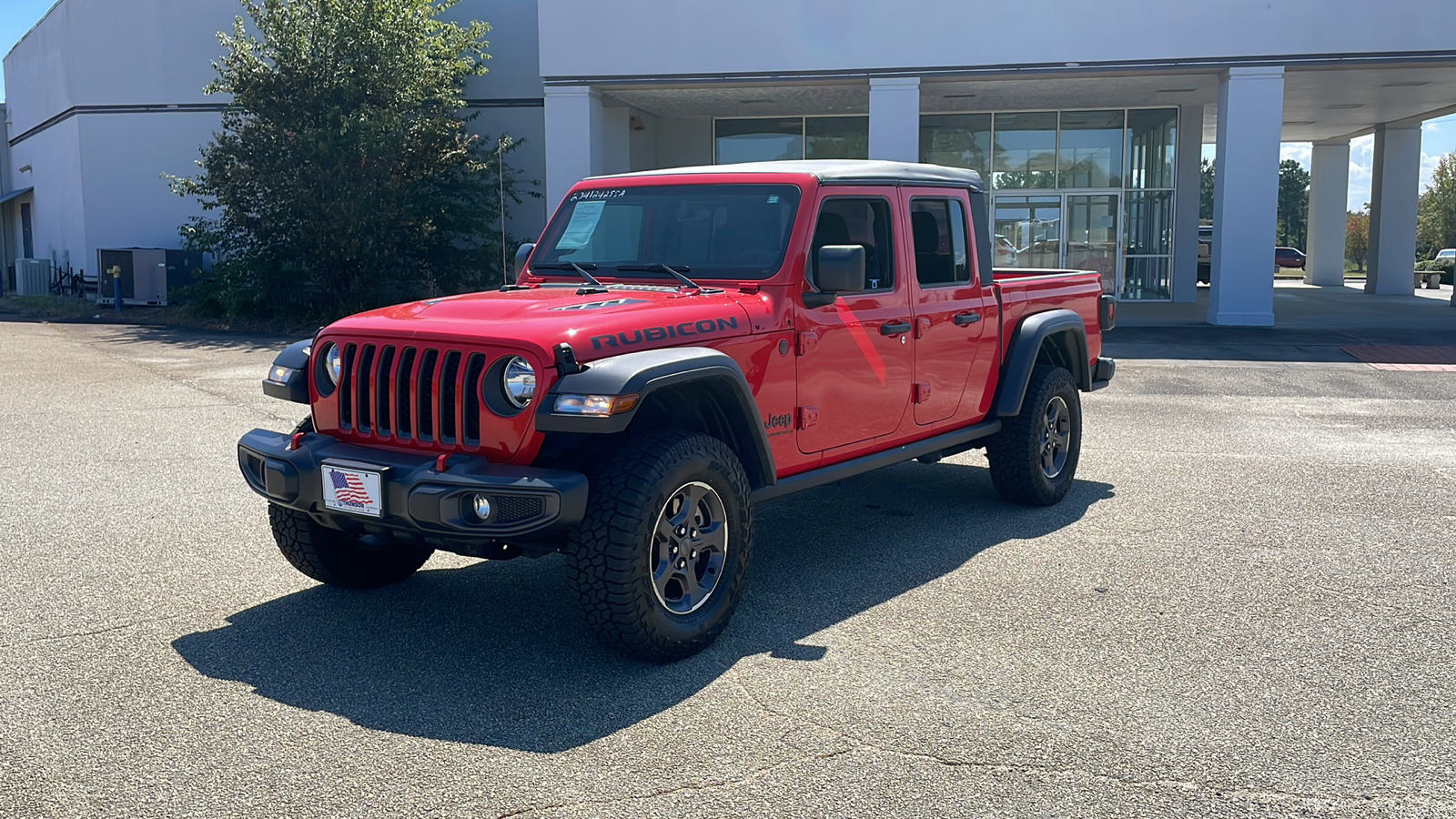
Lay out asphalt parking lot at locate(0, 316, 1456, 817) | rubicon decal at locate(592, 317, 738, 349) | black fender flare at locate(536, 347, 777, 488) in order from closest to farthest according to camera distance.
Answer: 1. asphalt parking lot at locate(0, 316, 1456, 817)
2. black fender flare at locate(536, 347, 777, 488)
3. rubicon decal at locate(592, 317, 738, 349)

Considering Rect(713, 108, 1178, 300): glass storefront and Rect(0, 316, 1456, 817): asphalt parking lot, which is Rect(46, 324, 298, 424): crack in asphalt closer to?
Rect(0, 316, 1456, 817): asphalt parking lot

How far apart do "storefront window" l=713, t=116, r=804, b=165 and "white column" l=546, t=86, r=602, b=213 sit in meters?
5.62

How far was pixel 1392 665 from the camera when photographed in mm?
4676

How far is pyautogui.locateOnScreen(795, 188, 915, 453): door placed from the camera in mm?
5590

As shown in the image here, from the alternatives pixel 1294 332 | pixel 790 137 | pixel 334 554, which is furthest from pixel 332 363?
pixel 790 137

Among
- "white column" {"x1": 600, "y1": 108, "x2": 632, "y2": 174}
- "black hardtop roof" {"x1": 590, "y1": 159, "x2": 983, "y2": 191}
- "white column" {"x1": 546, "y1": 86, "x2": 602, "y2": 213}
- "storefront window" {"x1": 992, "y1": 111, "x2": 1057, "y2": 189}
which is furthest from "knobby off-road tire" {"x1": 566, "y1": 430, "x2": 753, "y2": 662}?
"storefront window" {"x1": 992, "y1": 111, "x2": 1057, "y2": 189}

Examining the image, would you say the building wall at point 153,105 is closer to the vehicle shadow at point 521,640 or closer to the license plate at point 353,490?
the vehicle shadow at point 521,640

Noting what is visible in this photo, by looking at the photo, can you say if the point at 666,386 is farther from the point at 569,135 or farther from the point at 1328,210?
the point at 1328,210

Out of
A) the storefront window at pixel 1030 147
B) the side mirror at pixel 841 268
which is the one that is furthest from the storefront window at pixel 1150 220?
the side mirror at pixel 841 268

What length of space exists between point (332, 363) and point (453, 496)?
1.08m

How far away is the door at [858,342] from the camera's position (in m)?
5.59

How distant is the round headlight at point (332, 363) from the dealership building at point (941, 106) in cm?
1651

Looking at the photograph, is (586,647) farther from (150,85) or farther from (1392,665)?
(150,85)

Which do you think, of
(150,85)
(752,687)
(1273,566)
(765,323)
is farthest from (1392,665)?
(150,85)
